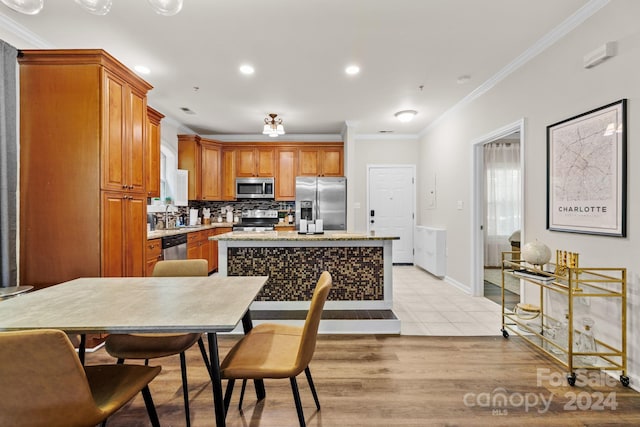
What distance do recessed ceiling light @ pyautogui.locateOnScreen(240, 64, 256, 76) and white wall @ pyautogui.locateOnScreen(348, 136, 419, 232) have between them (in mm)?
3350

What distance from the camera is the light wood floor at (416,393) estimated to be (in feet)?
6.05

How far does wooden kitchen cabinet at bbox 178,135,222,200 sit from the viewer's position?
5793 millimetres

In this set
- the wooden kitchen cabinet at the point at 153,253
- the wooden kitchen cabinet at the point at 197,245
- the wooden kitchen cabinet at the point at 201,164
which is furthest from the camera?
the wooden kitchen cabinet at the point at 201,164

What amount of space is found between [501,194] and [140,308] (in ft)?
21.5

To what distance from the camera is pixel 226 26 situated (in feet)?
8.80

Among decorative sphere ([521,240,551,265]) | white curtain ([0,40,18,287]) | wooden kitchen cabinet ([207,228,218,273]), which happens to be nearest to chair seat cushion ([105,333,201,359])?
white curtain ([0,40,18,287])

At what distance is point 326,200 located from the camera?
5.91m

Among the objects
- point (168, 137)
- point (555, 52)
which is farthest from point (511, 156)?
point (168, 137)

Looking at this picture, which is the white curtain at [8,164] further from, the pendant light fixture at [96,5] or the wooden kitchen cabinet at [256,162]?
the wooden kitchen cabinet at [256,162]

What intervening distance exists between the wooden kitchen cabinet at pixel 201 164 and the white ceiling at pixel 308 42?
1.38 meters

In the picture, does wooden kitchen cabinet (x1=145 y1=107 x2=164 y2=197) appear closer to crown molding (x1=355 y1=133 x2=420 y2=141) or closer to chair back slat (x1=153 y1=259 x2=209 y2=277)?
chair back slat (x1=153 y1=259 x2=209 y2=277)

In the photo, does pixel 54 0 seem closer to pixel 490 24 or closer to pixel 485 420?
pixel 490 24

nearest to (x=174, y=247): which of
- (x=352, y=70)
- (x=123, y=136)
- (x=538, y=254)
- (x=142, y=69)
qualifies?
(x=123, y=136)

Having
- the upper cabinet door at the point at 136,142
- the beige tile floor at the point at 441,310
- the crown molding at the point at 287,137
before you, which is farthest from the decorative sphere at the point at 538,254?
the crown molding at the point at 287,137
